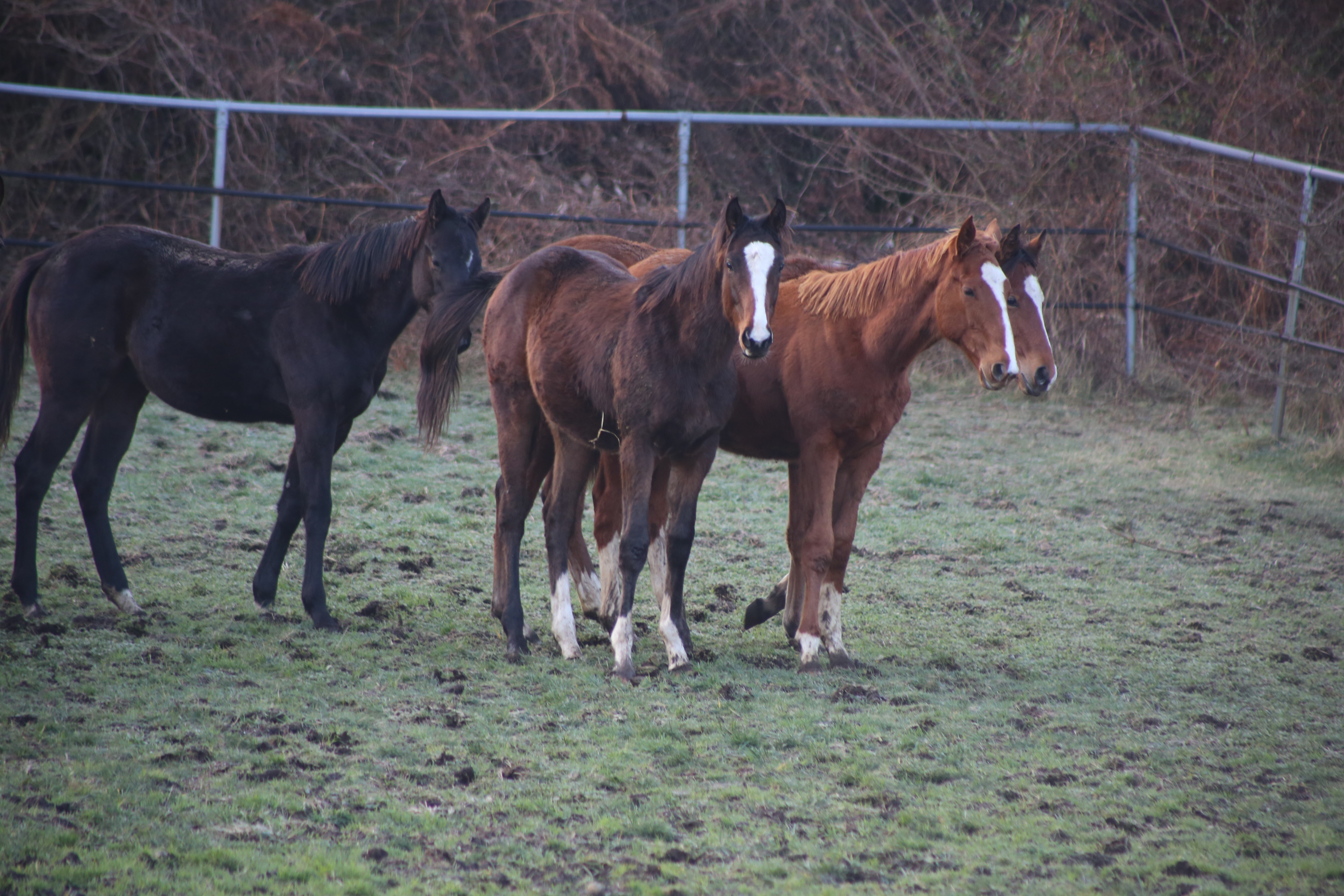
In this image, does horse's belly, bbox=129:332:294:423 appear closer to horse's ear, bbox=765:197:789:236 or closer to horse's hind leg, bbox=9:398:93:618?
horse's hind leg, bbox=9:398:93:618

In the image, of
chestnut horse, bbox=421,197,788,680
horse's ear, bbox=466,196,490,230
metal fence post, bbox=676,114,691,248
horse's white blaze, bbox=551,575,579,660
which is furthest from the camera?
metal fence post, bbox=676,114,691,248

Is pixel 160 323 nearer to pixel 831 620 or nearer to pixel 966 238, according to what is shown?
pixel 831 620

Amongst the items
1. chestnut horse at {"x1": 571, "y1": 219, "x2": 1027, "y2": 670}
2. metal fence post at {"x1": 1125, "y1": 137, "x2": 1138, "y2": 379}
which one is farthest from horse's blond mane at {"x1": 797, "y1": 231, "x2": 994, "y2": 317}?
metal fence post at {"x1": 1125, "y1": 137, "x2": 1138, "y2": 379}

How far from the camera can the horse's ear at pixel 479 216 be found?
530 cm

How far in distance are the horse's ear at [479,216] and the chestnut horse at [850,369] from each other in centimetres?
137

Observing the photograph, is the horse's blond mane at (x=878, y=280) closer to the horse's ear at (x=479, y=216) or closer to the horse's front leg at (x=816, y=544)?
the horse's front leg at (x=816, y=544)

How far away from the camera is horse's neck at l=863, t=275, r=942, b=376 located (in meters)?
4.70

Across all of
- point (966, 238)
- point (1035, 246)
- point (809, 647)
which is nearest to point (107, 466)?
point (809, 647)

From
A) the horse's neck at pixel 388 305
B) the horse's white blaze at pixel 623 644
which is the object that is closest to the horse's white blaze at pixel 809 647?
the horse's white blaze at pixel 623 644

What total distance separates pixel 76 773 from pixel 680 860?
1.72m

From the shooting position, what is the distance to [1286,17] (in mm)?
11742

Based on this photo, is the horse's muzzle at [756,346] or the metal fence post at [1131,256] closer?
the horse's muzzle at [756,346]

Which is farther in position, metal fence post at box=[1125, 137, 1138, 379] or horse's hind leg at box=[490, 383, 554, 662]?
metal fence post at box=[1125, 137, 1138, 379]

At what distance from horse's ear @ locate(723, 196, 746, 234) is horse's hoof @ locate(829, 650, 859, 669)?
1.73 meters
